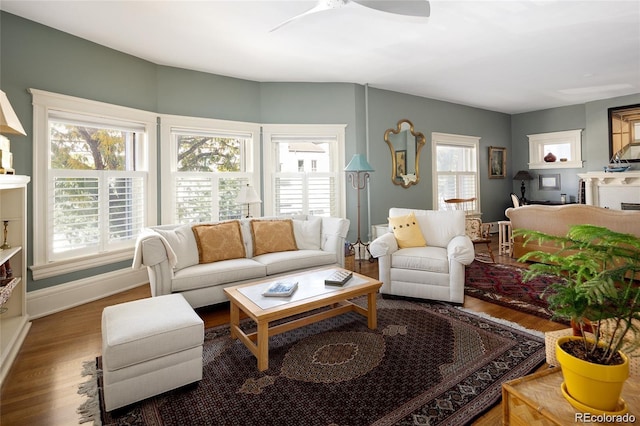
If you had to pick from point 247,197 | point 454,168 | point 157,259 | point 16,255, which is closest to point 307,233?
point 247,197

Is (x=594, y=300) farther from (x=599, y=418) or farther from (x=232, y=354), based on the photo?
(x=232, y=354)

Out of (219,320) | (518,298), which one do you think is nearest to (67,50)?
(219,320)

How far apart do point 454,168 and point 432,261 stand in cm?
432

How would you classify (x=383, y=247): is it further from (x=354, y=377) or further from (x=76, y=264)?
(x=76, y=264)

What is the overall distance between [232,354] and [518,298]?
2.94 meters

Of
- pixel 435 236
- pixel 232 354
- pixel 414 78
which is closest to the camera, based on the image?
pixel 232 354

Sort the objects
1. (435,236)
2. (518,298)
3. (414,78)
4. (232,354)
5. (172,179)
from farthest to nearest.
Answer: (414,78), (172,179), (435,236), (518,298), (232,354)

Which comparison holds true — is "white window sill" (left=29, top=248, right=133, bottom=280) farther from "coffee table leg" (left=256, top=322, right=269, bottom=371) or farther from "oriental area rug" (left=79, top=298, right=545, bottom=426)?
"coffee table leg" (left=256, top=322, right=269, bottom=371)

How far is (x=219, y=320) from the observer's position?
10.0 ft

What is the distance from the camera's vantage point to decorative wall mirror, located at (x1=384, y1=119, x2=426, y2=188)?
5738mm

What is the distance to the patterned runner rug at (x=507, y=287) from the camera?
322 cm

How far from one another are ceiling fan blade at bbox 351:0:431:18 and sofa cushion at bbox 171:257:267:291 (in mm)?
2528

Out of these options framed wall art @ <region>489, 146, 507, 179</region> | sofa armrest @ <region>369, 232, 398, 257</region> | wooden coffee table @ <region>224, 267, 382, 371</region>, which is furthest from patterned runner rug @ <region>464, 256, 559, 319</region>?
framed wall art @ <region>489, 146, 507, 179</region>

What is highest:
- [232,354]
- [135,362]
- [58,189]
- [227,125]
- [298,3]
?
[298,3]
